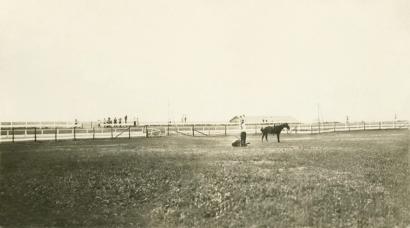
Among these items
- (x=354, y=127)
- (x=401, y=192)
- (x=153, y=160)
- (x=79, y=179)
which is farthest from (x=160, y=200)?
(x=354, y=127)

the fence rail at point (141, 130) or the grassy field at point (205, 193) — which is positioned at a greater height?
the fence rail at point (141, 130)

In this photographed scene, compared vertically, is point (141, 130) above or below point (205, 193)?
above

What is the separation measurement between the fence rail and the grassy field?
13.0m

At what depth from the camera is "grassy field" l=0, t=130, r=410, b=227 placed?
10492 millimetres

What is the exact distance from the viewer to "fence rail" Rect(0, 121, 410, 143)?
2805 cm

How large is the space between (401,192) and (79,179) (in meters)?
8.74

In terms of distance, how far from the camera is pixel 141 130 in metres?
39.7

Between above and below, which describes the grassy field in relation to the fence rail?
below

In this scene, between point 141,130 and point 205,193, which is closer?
point 205,193

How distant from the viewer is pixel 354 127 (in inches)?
1775

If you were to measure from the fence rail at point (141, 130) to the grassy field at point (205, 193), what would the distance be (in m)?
13.0

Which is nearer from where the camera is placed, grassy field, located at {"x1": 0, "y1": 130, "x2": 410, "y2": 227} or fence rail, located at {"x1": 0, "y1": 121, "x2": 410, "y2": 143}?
grassy field, located at {"x1": 0, "y1": 130, "x2": 410, "y2": 227}

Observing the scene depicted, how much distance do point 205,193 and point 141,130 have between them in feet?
93.4

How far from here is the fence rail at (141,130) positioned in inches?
1104
